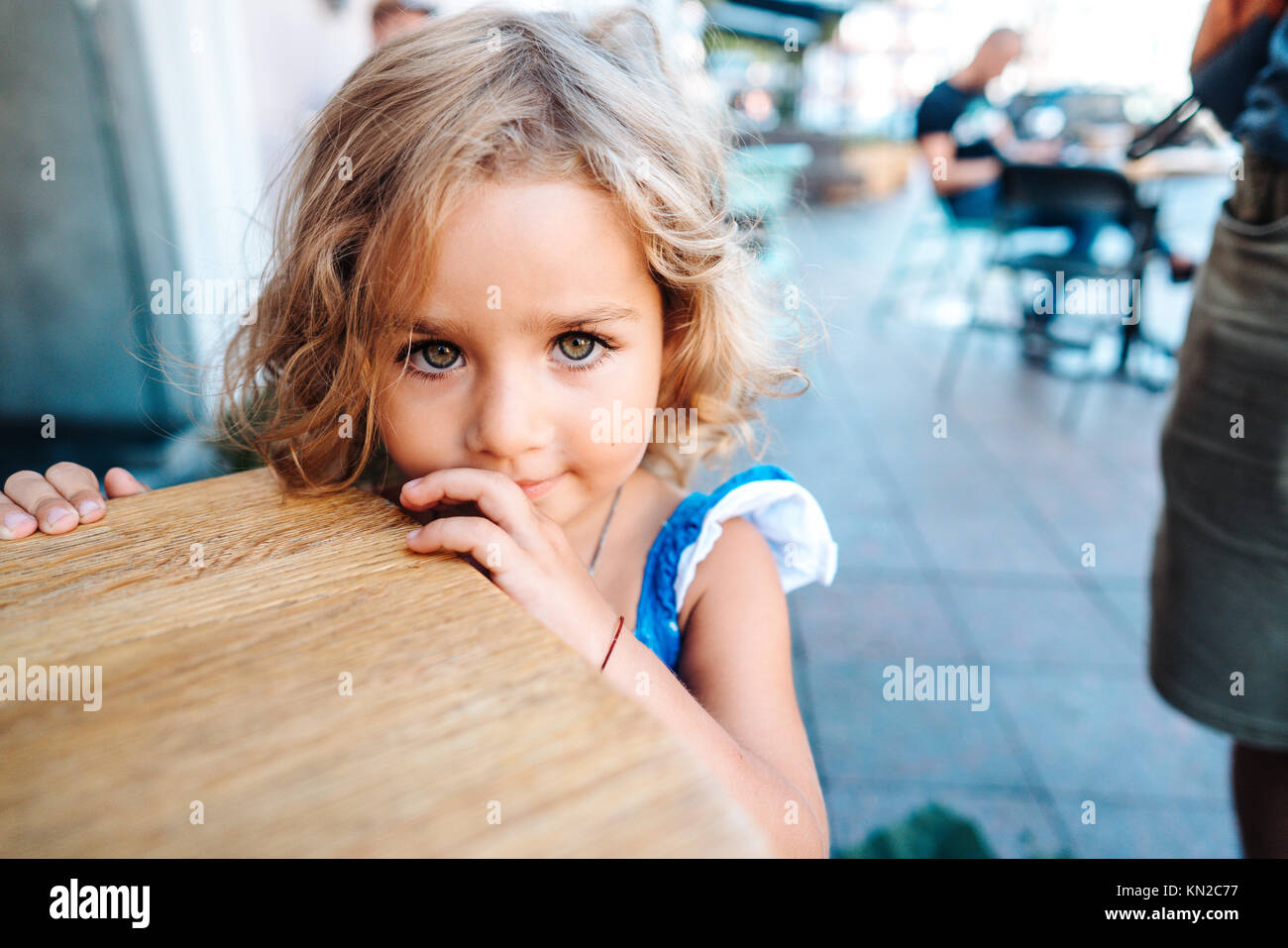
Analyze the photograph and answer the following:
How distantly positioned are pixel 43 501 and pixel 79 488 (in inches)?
1.8

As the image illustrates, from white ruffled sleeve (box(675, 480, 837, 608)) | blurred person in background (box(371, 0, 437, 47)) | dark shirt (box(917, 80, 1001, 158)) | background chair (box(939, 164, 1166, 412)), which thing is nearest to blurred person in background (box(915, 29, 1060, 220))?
dark shirt (box(917, 80, 1001, 158))

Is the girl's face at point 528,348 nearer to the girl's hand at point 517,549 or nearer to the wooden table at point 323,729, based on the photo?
the girl's hand at point 517,549

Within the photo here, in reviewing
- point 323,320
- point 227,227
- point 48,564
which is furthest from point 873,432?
point 48,564

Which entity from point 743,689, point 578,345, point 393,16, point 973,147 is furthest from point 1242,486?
point 973,147

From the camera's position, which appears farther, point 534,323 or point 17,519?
point 534,323

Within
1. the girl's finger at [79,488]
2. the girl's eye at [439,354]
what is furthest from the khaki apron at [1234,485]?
the girl's finger at [79,488]

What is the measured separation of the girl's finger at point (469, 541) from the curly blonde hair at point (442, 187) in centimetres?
21

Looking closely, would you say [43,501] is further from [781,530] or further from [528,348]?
[781,530]

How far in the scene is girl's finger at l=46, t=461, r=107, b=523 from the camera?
752 mm

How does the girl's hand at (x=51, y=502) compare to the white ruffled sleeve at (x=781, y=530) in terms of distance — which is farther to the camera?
the white ruffled sleeve at (x=781, y=530)

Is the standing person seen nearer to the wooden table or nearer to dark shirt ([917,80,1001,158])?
the wooden table

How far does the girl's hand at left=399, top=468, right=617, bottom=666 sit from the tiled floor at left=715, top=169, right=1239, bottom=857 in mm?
726

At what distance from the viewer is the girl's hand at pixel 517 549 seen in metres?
0.65

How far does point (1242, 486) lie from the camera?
1.24 meters
